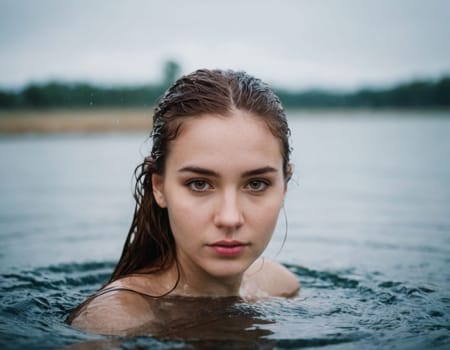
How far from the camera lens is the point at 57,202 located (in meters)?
9.95

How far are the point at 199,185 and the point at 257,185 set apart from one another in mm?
334

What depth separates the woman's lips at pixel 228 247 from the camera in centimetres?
326

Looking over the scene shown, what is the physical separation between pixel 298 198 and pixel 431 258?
14.9 feet

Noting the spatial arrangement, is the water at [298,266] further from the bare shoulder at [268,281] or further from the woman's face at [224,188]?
the woman's face at [224,188]

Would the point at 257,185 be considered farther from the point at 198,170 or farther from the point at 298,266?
the point at 298,266

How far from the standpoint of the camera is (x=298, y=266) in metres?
5.95

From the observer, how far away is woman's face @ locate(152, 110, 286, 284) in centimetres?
322

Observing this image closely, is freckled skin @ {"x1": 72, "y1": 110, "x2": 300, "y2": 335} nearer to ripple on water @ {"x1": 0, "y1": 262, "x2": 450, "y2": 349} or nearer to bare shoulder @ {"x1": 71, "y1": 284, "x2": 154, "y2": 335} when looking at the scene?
bare shoulder @ {"x1": 71, "y1": 284, "x2": 154, "y2": 335}

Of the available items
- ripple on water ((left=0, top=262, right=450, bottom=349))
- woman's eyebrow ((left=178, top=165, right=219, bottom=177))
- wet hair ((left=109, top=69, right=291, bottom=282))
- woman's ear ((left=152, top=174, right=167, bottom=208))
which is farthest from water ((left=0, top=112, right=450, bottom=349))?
woman's eyebrow ((left=178, top=165, right=219, bottom=177))

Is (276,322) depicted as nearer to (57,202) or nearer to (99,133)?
(57,202)

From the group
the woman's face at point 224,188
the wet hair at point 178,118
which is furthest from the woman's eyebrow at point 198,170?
the wet hair at point 178,118

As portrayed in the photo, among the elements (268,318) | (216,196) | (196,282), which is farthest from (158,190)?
(268,318)

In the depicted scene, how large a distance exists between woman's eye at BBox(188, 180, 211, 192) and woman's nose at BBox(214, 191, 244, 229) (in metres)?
0.11

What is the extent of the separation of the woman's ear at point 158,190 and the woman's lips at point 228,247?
54cm
